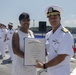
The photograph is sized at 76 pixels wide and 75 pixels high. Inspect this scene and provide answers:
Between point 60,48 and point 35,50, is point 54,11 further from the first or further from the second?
point 35,50

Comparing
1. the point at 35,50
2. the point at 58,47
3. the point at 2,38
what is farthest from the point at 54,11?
the point at 2,38

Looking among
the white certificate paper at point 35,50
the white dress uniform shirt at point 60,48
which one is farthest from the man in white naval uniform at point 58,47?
the white certificate paper at point 35,50

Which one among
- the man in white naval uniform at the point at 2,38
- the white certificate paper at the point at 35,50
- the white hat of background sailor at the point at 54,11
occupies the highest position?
the white hat of background sailor at the point at 54,11

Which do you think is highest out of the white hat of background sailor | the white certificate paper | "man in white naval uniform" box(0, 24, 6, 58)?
the white hat of background sailor

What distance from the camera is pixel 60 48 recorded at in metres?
3.75

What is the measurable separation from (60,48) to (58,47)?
4cm

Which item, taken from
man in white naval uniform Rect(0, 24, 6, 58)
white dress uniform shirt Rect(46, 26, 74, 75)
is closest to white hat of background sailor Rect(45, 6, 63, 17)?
white dress uniform shirt Rect(46, 26, 74, 75)

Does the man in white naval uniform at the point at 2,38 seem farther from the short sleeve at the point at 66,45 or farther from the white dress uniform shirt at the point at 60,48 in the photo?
the short sleeve at the point at 66,45

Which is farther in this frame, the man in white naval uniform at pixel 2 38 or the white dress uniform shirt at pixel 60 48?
the man in white naval uniform at pixel 2 38

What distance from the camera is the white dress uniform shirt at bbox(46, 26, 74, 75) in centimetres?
374

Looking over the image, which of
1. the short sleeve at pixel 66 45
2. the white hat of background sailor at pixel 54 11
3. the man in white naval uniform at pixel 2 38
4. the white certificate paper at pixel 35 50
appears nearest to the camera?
the short sleeve at pixel 66 45

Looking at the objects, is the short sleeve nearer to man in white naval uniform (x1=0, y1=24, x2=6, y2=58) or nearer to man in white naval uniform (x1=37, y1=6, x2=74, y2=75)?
man in white naval uniform (x1=37, y1=6, x2=74, y2=75)

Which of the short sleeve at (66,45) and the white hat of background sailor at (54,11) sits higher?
the white hat of background sailor at (54,11)

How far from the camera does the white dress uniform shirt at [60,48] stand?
3736mm
